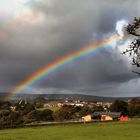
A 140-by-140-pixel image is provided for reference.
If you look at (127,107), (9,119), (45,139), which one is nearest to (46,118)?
(9,119)

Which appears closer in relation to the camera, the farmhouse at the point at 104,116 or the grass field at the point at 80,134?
the grass field at the point at 80,134

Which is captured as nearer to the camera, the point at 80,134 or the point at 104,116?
the point at 80,134

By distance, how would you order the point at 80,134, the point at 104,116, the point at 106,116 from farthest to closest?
1. the point at 104,116
2. the point at 106,116
3. the point at 80,134

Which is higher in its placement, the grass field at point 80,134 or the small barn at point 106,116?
→ the small barn at point 106,116

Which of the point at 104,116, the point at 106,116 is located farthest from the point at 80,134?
the point at 104,116

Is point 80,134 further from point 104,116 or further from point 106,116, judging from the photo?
point 104,116

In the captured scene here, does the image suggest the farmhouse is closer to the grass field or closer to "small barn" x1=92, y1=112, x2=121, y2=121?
"small barn" x1=92, y1=112, x2=121, y2=121

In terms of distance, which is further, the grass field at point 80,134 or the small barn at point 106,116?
the small barn at point 106,116

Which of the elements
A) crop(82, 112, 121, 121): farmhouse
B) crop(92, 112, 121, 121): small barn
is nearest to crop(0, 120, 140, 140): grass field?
crop(82, 112, 121, 121): farmhouse

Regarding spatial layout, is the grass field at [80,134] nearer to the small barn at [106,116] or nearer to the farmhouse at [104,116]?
the farmhouse at [104,116]

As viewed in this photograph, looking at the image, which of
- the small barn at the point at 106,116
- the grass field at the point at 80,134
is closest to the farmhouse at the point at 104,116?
the small barn at the point at 106,116

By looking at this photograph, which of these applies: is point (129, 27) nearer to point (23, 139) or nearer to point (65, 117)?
point (23, 139)

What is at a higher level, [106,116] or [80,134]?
[106,116]

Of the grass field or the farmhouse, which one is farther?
the farmhouse
